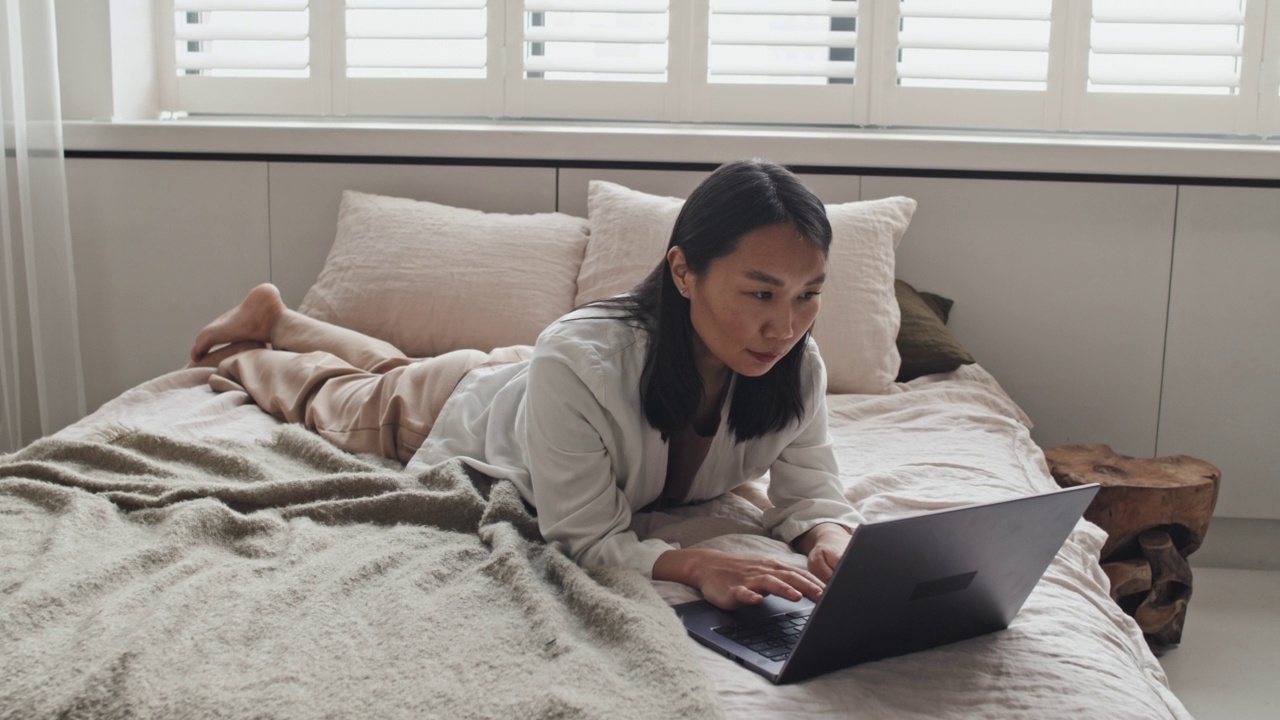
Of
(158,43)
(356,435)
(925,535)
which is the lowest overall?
(356,435)

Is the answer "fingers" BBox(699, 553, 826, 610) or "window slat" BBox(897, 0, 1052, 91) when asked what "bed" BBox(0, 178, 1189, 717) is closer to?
"fingers" BBox(699, 553, 826, 610)

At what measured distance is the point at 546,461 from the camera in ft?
4.12

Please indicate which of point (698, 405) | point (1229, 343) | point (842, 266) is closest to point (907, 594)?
point (698, 405)

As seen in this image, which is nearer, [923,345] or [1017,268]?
[923,345]

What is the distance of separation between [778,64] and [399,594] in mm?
1926

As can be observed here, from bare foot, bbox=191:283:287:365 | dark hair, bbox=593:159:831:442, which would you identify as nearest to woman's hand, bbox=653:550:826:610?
dark hair, bbox=593:159:831:442

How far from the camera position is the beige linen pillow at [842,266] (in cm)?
215

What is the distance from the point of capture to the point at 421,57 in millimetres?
2777

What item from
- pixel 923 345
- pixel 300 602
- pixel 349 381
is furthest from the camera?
pixel 923 345

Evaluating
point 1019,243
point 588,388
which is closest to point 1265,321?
point 1019,243

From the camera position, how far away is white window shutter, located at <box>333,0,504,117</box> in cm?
274

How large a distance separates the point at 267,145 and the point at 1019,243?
1.66 meters

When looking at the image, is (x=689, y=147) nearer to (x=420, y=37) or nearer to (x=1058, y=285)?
(x=420, y=37)

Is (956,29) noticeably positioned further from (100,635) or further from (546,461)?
(100,635)
